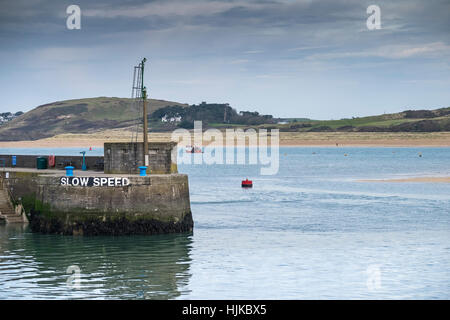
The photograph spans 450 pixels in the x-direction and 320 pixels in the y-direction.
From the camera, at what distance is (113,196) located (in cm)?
3347

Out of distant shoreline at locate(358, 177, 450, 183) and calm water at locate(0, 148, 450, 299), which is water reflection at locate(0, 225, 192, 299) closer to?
calm water at locate(0, 148, 450, 299)

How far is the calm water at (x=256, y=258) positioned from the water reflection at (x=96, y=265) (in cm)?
4

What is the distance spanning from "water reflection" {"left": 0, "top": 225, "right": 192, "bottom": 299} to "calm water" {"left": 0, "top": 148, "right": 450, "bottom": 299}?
4cm

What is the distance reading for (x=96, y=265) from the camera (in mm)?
29500

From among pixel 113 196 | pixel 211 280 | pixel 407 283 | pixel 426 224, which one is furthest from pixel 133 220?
pixel 426 224

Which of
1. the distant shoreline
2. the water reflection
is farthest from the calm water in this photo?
the distant shoreline

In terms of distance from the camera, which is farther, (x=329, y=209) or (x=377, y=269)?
(x=329, y=209)

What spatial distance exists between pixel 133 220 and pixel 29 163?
1341cm

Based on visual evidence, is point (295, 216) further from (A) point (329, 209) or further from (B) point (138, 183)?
(B) point (138, 183)

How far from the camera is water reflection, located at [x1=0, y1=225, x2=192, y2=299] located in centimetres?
2488

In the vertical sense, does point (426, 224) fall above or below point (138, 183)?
below

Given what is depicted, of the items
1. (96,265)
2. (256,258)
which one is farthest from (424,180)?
(96,265)

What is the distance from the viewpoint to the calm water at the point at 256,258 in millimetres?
25219

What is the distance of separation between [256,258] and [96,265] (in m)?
6.62
